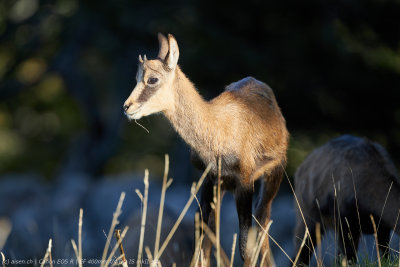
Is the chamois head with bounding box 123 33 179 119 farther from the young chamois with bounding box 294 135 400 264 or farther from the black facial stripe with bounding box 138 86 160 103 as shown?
the young chamois with bounding box 294 135 400 264

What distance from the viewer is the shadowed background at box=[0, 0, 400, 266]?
1355 centimetres

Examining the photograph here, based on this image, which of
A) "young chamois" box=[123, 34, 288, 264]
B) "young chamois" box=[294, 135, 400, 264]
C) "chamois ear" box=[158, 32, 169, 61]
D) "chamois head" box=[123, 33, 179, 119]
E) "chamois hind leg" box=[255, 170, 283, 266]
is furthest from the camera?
"young chamois" box=[294, 135, 400, 264]

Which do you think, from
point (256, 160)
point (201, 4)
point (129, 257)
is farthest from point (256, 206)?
point (201, 4)

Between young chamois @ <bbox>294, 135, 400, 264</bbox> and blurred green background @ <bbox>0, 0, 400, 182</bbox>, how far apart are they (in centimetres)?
525

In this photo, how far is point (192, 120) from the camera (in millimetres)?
4855

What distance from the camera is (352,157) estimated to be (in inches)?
266

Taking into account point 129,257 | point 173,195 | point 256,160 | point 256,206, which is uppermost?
point 256,160

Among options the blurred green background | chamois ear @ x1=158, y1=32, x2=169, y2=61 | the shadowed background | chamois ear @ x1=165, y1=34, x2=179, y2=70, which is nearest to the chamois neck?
chamois ear @ x1=165, y1=34, x2=179, y2=70

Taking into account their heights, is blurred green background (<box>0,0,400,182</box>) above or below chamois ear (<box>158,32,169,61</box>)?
below

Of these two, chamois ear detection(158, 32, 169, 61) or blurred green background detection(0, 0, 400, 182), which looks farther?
blurred green background detection(0, 0, 400, 182)

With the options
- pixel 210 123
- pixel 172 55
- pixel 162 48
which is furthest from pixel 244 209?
pixel 162 48

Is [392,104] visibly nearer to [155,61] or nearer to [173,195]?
[173,195]

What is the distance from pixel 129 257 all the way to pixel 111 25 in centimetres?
1163

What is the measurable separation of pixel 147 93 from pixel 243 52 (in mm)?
9904
